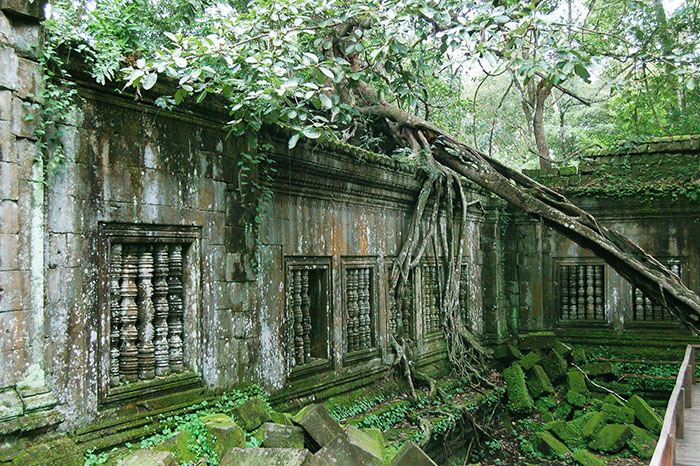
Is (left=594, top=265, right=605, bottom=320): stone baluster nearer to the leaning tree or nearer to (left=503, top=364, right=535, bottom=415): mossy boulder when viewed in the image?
(left=503, top=364, right=535, bottom=415): mossy boulder

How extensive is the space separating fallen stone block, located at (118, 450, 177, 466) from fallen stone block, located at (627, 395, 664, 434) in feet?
19.6

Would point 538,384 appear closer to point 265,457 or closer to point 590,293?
point 590,293

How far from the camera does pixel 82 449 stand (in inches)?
129

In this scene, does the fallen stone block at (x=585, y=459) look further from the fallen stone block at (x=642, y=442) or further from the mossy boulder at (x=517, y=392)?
the mossy boulder at (x=517, y=392)

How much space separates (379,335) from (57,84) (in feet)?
15.1

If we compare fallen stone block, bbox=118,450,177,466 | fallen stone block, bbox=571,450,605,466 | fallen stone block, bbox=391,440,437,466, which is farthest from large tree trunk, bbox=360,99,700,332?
fallen stone block, bbox=118,450,177,466

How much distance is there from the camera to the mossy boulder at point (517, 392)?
7.59 m

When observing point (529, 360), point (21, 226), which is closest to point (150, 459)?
point (21, 226)

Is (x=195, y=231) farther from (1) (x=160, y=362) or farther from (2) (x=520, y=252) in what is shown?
(2) (x=520, y=252)

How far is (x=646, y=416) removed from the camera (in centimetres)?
671

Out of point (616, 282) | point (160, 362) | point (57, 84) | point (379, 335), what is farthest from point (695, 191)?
point (57, 84)

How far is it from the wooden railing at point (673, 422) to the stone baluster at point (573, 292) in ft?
14.0

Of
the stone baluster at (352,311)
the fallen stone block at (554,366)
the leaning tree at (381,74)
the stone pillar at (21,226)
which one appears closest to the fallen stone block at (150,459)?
the stone pillar at (21,226)

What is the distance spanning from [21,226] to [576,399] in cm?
717
